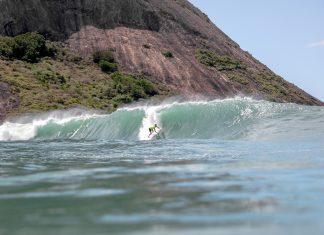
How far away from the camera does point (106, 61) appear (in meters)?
55.4

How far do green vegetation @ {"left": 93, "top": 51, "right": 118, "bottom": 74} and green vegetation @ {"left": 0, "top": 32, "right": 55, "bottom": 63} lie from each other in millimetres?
5249

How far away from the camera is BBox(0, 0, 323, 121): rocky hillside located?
56469 millimetres

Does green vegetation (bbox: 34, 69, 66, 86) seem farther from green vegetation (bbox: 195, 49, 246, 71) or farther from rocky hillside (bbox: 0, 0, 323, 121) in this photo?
green vegetation (bbox: 195, 49, 246, 71)

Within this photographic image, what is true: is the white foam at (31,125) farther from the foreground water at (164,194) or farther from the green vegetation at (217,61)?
the green vegetation at (217,61)

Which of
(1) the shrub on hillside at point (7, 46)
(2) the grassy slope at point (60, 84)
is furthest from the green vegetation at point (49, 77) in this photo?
(1) the shrub on hillside at point (7, 46)

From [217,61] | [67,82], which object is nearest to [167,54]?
[217,61]

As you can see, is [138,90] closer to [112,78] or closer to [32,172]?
[112,78]

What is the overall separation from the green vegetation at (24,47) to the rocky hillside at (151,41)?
2.72 m

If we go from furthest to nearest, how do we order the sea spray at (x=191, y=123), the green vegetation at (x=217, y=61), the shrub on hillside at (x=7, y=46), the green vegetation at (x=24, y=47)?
1. the green vegetation at (x=217, y=61)
2. the green vegetation at (x=24, y=47)
3. the shrub on hillside at (x=7, y=46)
4. the sea spray at (x=191, y=123)

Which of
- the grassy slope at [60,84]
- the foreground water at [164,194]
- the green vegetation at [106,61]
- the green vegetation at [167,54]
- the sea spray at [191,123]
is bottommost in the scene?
the foreground water at [164,194]

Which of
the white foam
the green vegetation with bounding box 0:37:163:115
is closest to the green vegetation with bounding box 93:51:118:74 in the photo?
the green vegetation with bounding box 0:37:163:115

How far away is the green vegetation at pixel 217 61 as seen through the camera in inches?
2436

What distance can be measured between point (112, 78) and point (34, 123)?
21644 mm

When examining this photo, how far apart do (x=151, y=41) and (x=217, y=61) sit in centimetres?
831
